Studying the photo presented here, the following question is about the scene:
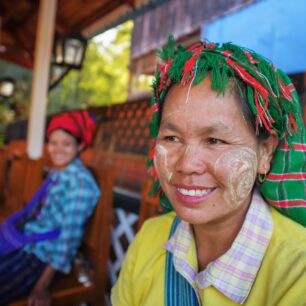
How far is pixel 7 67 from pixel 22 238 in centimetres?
1555

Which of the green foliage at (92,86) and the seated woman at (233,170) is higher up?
the green foliage at (92,86)

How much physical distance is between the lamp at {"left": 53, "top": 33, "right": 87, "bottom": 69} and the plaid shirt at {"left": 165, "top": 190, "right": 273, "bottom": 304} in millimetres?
3730

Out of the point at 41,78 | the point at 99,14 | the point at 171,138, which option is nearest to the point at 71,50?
the point at 41,78

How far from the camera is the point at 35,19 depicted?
5.57 m

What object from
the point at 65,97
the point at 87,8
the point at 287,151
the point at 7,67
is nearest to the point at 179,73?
the point at 287,151

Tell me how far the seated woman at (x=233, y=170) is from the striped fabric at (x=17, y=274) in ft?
3.61

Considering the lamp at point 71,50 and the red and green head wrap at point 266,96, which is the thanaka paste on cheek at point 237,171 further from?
the lamp at point 71,50

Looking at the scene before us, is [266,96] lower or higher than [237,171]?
higher

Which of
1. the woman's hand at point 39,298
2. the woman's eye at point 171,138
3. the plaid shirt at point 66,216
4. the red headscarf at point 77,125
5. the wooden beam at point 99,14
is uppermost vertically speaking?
the wooden beam at point 99,14

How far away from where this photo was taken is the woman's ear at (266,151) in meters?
0.95

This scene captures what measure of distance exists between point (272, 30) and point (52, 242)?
208cm

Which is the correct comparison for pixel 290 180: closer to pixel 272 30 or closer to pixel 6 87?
pixel 272 30

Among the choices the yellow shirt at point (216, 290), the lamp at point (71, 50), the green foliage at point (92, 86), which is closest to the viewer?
the yellow shirt at point (216, 290)

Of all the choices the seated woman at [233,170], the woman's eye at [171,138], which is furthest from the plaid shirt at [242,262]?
the woman's eye at [171,138]
